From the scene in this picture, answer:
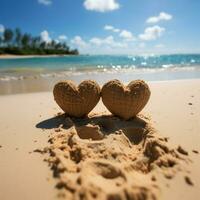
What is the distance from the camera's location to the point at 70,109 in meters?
3.64

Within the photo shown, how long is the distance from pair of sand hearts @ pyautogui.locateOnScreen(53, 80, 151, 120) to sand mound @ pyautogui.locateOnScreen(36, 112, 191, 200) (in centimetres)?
25

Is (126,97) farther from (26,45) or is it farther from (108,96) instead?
(26,45)

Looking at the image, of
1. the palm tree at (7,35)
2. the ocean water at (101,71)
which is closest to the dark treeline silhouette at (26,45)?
the palm tree at (7,35)

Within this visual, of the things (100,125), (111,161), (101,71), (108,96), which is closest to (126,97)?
(108,96)

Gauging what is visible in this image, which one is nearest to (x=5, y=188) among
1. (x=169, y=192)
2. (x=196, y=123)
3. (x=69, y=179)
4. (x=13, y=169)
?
(x=13, y=169)

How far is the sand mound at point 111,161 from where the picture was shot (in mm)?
1919

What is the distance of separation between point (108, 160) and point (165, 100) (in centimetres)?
324

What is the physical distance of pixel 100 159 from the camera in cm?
236

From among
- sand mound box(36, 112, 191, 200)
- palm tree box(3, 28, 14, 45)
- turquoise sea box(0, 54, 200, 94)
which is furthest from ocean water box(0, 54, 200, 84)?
palm tree box(3, 28, 14, 45)

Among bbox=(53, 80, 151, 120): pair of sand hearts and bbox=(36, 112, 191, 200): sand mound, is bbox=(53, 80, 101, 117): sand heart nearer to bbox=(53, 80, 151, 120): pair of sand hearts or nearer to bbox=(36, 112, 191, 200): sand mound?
bbox=(53, 80, 151, 120): pair of sand hearts

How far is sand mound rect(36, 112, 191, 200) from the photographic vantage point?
192cm

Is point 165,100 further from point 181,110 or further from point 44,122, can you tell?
point 44,122

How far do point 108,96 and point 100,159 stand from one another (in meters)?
1.29

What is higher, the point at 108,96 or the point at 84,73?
the point at 108,96
